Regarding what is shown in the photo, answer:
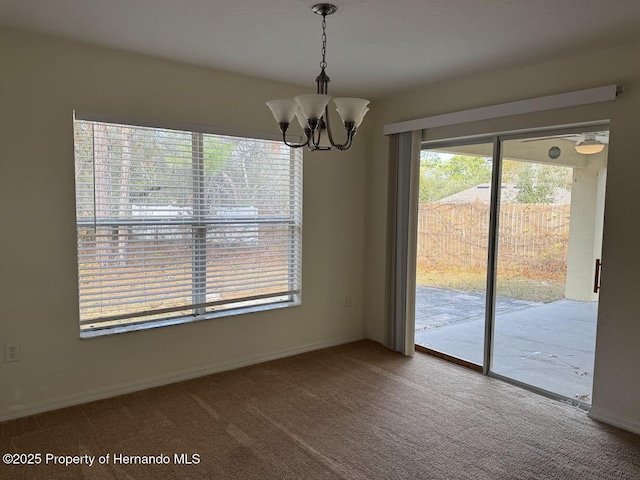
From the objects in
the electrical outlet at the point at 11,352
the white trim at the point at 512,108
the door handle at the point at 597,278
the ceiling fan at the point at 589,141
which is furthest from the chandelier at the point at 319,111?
the electrical outlet at the point at 11,352

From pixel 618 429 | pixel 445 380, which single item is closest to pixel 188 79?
pixel 445 380

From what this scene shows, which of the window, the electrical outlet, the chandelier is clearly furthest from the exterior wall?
the electrical outlet

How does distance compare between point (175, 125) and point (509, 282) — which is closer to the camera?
point (175, 125)

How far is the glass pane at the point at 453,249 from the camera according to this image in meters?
4.06

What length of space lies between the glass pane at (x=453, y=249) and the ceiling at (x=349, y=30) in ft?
2.93

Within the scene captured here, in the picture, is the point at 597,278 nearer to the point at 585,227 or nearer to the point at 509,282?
the point at 585,227

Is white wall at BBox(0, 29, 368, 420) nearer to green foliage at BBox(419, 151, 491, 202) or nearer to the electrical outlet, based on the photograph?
the electrical outlet

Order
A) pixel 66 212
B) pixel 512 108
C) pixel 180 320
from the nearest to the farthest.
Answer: pixel 66 212 < pixel 512 108 < pixel 180 320

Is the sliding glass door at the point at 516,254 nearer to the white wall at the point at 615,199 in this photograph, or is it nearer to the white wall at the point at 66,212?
the white wall at the point at 615,199

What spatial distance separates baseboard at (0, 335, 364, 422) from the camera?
313 centimetres

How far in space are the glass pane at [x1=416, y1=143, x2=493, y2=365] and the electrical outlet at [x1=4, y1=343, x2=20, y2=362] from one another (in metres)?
3.35

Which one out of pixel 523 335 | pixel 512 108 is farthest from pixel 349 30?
pixel 523 335

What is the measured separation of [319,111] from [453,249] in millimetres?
2517

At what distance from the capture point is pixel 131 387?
3545 millimetres
